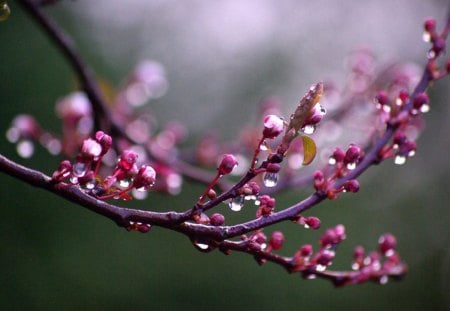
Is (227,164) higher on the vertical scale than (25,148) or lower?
lower

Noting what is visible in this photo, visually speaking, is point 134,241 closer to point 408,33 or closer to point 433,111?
point 433,111

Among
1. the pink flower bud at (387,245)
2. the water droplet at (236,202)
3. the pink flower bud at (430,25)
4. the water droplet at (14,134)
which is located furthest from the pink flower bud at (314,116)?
the water droplet at (14,134)

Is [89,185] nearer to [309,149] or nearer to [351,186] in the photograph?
[309,149]

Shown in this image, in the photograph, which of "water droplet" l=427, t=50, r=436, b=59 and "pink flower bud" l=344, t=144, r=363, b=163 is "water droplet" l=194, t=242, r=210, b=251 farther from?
"water droplet" l=427, t=50, r=436, b=59

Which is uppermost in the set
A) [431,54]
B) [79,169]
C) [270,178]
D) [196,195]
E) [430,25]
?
[196,195]

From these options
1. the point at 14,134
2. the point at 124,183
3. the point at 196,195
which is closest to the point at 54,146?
the point at 14,134
